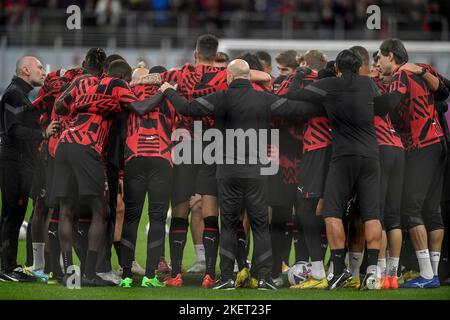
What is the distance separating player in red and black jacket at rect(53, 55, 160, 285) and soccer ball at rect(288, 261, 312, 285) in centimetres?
201

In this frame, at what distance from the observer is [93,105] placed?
10.3m

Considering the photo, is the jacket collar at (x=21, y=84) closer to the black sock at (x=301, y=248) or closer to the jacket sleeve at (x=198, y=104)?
the jacket sleeve at (x=198, y=104)

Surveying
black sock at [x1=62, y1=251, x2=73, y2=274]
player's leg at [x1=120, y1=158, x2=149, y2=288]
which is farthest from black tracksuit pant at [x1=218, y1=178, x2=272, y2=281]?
black sock at [x1=62, y1=251, x2=73, y2=274]

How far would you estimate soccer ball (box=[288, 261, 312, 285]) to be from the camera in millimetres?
10633

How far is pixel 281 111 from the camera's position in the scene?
1029 centimetres

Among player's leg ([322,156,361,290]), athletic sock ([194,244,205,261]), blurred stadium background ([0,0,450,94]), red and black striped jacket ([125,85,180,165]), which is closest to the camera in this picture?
player's leg ([322,156,361,290])

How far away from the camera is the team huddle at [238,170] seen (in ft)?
33.2

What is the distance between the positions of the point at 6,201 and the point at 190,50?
38.8 feet

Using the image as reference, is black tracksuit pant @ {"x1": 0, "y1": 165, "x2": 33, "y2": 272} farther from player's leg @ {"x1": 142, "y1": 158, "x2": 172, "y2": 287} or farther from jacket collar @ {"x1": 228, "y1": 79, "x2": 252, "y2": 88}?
jacket collar @ {"x1": 228, "y1": 79, "x2": 252, "y2": 88}

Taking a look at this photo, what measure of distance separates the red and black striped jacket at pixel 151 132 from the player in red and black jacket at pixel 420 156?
2409mm
